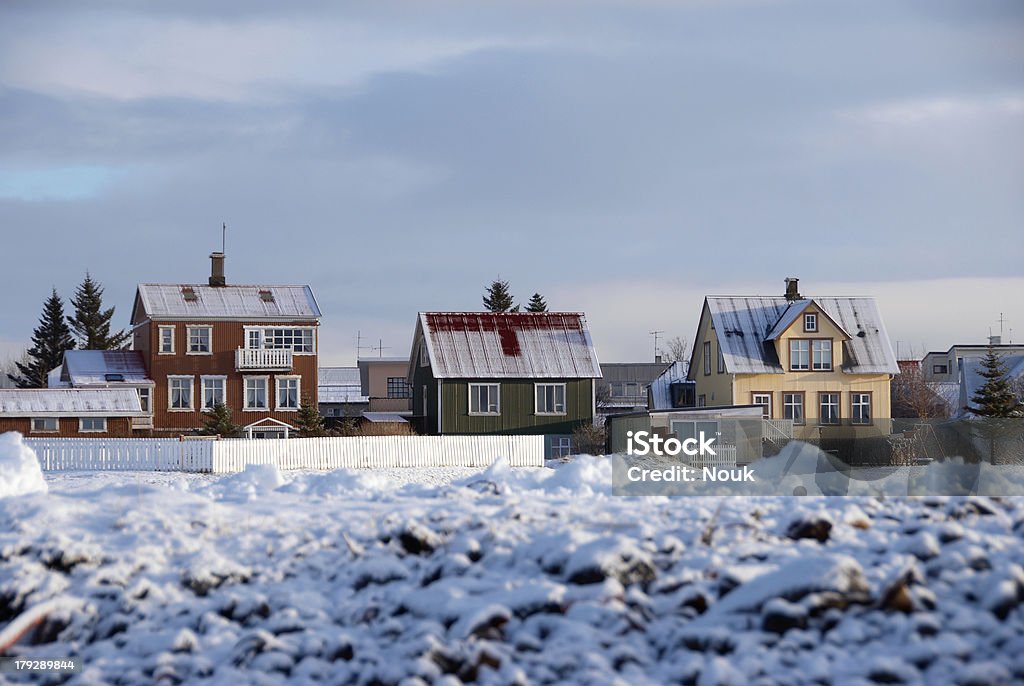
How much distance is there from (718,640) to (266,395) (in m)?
48.8

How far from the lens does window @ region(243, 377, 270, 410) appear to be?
5434 cm

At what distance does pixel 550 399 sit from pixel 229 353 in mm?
15786

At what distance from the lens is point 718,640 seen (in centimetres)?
773

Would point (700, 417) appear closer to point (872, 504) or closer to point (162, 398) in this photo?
point (162, 398)

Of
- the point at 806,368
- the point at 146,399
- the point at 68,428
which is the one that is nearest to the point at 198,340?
the point at 146,399

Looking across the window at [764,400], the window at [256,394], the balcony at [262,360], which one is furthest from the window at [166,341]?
the window at [764,400]

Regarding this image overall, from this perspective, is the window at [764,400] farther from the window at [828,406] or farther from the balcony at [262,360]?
the balcony at [262,360]

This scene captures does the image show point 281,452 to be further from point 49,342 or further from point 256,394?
point 49,342

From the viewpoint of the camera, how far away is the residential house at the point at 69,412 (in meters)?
47.3

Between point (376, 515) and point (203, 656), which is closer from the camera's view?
point (203, 656)

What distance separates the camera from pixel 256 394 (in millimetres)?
54531

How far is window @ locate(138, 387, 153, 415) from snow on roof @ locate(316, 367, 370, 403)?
18786 mm

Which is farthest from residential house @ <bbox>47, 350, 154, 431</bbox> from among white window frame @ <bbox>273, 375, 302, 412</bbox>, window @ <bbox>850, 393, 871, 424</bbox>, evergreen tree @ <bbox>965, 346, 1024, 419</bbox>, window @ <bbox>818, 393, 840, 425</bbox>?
evergreen tree @ <bbox>965, 346, 1024, 419</bbox>

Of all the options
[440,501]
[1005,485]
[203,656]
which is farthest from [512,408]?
[203,656]
